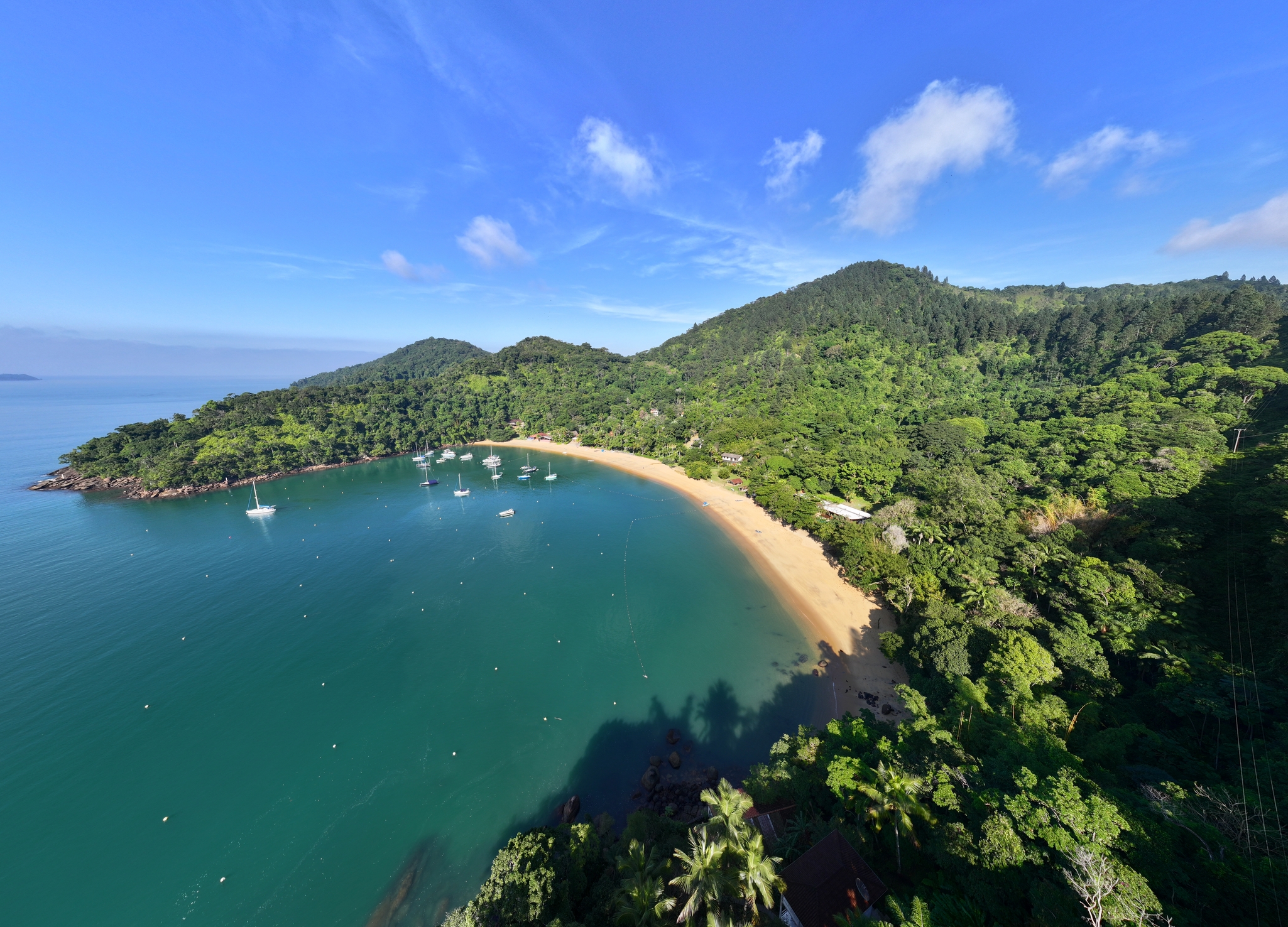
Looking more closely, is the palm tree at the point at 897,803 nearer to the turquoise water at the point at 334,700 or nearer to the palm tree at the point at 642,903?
the palm tree at the point at 642,903

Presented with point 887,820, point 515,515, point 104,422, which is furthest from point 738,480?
point 104,422

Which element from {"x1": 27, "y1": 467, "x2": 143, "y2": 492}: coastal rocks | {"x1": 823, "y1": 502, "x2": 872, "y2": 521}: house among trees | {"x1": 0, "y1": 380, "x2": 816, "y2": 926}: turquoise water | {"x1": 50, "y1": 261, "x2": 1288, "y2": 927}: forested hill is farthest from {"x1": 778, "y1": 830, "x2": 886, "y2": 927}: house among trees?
{"x1": 27, "y1": 467, "x2": 143, "y2": 492}: coastal rocks

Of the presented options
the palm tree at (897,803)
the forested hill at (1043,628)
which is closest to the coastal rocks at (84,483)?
the forested hill at (1043,628)

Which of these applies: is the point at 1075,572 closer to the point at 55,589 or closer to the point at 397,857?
the point at 397,857

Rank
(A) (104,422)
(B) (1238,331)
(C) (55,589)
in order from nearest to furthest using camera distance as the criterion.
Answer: (C) (55,589) < (B) (1238,331) < (A) (104,422)

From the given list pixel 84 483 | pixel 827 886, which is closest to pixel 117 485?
pixel 84 483
